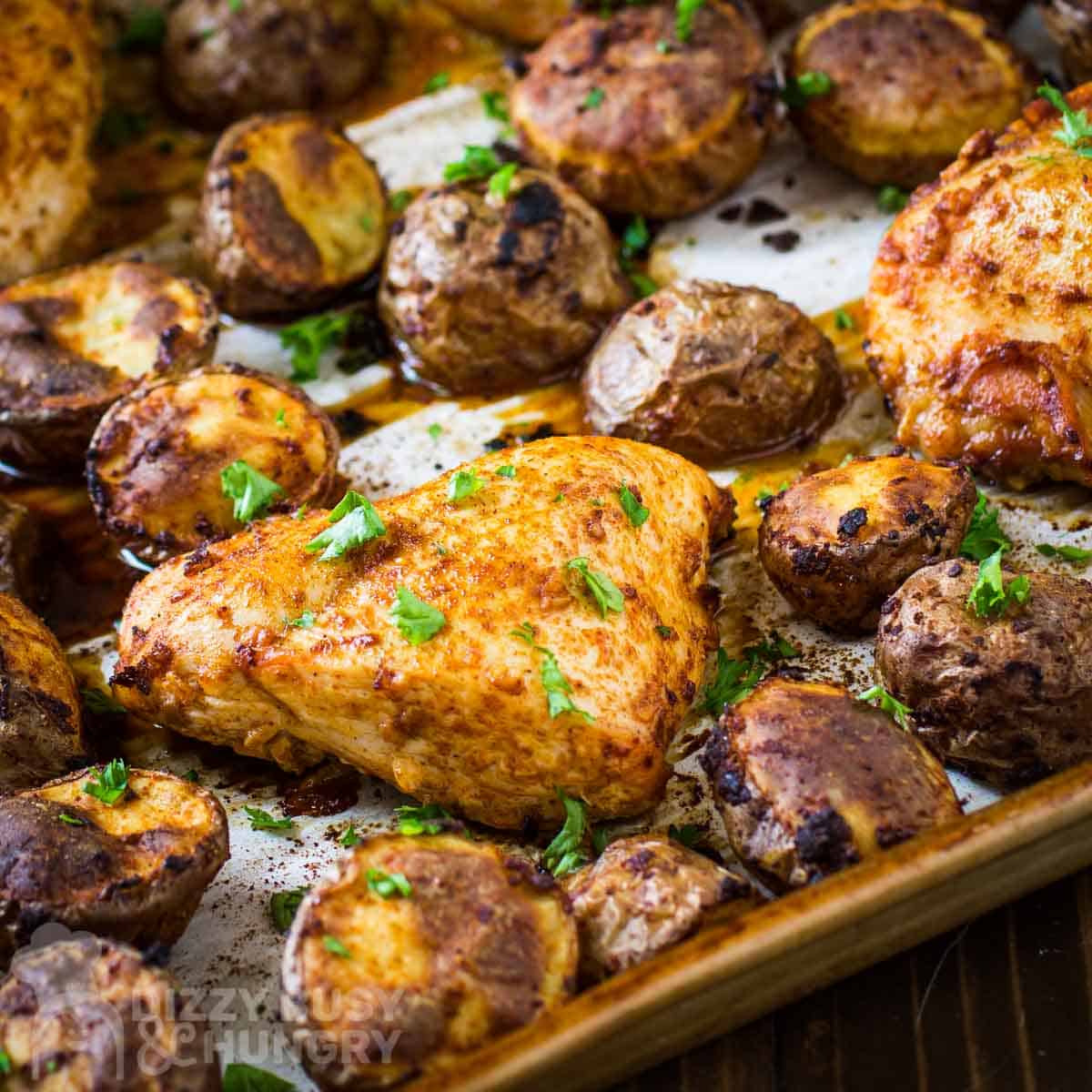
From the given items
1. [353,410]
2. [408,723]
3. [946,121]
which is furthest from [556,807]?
[946,121]

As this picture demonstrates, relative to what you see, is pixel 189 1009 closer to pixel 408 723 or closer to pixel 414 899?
pixel 414 899

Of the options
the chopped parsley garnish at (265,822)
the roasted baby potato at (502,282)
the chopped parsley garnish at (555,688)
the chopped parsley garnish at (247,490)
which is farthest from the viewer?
the roasted baby potato at (502,282)

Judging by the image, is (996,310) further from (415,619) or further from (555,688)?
(415,619)

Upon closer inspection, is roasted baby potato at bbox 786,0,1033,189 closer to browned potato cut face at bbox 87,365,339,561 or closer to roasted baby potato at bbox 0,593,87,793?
browned potato cut face at bbox 87,365,339,561

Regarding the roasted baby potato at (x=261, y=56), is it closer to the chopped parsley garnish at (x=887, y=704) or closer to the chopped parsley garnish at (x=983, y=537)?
the chopped parsley garnish at (x=983, y=537)

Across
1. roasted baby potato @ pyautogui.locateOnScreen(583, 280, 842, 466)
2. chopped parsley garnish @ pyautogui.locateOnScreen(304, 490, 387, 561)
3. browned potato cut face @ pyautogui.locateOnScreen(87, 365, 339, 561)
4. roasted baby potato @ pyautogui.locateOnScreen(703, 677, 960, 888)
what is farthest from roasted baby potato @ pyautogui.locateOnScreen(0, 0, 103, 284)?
roasted baby potato @ pyautogui.locateOnScreen(703, 677, 960, 888)

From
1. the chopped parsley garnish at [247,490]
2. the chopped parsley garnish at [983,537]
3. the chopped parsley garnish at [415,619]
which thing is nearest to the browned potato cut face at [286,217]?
the chopped parsley garnish at [247,490]
